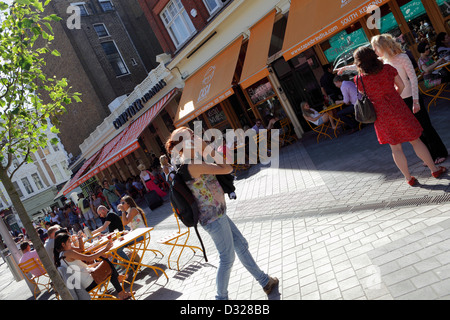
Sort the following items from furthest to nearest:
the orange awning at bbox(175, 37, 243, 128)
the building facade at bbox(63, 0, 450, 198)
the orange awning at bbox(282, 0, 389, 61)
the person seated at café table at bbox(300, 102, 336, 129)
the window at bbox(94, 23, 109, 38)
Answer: the window at bbox(94, 23, 109, 38), the orange awning at bbox(175, 37, 243, 128), the person seated at café table at bbox(300, 102, 336, 129), the building facade at bbox(63, 0, 450, 198), the orange awning at bbox(282, 0, 389, 61)

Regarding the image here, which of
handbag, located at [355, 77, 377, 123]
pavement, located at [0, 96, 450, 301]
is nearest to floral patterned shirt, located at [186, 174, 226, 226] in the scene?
pavement, located at [0, 96, 450, 301]

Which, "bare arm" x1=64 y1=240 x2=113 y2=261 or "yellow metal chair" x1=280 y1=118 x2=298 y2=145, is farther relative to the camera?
"yellow metal chair" x1=280 y1=118 x2=298 y2=145

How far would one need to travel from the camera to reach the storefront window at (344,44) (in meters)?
9.28

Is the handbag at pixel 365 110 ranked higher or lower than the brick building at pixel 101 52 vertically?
lower

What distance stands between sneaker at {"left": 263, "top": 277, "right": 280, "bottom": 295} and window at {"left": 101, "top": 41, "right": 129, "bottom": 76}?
990 inches

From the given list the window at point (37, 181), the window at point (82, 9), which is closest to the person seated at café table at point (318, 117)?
the window at point (82, 9)

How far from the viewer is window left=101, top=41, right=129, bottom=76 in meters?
25.3

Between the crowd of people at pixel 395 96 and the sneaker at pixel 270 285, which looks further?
the crowd of people at pixel 395 96

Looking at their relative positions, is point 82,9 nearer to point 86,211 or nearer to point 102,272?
point 86,211

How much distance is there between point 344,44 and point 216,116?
674cm

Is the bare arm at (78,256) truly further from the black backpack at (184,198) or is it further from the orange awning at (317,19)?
the orange awning at (317,19)

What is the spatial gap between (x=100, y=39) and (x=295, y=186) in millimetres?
23566

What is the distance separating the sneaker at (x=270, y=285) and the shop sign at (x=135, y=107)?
536 inches

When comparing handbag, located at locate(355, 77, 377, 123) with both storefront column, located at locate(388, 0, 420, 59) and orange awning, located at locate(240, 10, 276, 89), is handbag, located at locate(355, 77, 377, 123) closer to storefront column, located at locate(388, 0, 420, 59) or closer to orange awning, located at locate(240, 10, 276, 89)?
orange awning, located at locate(240, 10, 276, 89)
